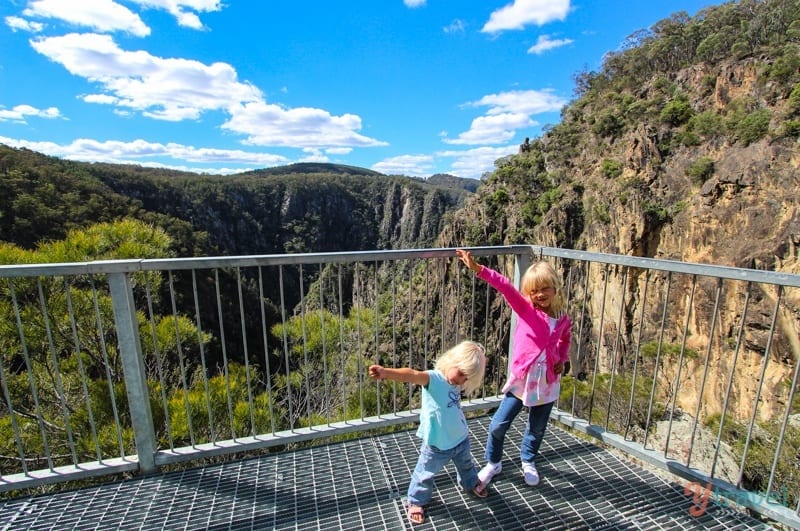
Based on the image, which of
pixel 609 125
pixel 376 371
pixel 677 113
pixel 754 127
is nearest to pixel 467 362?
pixel 376 371

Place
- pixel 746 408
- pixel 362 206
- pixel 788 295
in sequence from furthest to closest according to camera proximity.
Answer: pixel 362 206
pixel 746 408
pixel 788 295

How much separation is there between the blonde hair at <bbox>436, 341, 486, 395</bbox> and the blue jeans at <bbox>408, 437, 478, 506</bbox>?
325 millimetres

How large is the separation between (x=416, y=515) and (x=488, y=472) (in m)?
0.48

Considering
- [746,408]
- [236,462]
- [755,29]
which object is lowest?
[746,408]

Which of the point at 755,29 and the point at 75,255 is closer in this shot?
the point at 75,255

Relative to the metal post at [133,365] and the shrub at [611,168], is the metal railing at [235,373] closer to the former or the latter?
the metal post at [133,365]

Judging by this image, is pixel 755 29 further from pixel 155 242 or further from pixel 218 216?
pixel 218 216

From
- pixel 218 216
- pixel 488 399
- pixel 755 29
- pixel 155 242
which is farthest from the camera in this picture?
pixel 218 216

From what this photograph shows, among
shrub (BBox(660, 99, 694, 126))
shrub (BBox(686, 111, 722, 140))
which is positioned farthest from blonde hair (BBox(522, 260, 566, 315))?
shrub (BBox(660, 99, 694, 126))

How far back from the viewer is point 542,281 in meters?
2.21

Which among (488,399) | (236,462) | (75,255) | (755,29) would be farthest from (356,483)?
(755,29)

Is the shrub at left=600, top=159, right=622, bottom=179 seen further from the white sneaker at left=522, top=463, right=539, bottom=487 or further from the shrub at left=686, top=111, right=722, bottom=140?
the white sneaker at left=522, top=463, right=539, bottom=487

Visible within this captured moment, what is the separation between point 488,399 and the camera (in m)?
3.26

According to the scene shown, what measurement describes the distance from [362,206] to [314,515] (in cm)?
12505
